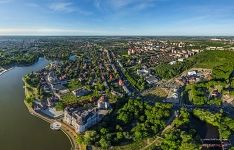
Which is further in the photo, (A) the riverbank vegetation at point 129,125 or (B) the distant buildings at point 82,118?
(B) the distant buildings at point 82,118

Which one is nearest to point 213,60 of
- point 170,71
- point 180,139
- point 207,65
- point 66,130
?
point 207,65

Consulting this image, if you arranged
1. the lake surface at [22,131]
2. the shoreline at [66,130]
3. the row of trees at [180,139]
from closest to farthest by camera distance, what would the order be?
the row of trees at [180,139], the lake surface at [22,131], the shoreline at [66,130]

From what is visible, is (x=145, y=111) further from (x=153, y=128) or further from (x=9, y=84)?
(x=9, y=84)

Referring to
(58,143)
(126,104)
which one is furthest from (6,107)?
(126,104)

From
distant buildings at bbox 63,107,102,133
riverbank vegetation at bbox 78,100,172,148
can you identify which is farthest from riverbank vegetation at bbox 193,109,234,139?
distant buildings at bbox 63,107,102,133

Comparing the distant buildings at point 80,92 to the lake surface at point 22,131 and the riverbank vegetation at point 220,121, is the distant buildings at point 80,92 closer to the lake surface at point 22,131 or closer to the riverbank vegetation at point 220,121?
the lake surface at point 22,131

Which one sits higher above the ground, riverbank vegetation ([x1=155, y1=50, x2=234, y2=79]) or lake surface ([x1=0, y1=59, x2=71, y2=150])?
riverbank vegetation ([x1=155, y1=50, x2=234, y2=79])

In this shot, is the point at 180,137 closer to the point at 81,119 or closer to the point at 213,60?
the point at 81,119

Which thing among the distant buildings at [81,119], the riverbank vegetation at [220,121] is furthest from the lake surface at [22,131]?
the riverbank vegetation at [220,121]

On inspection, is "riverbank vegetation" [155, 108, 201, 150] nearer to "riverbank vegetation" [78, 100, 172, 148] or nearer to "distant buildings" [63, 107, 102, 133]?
"riverbank vegetation" [78, 100, 172, 148]
